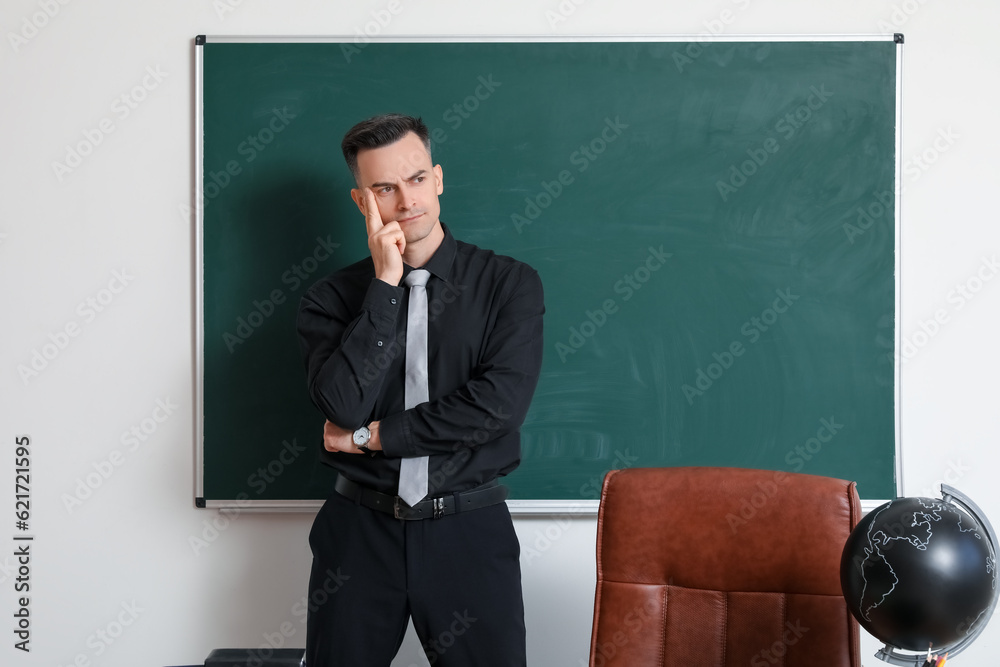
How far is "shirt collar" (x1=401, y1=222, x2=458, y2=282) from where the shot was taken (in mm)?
1941

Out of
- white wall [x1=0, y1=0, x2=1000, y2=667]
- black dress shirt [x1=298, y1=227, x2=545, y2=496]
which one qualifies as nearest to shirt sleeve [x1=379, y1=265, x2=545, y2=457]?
black dress shirt [x1=298, y1=227, x2=545, y2=496]

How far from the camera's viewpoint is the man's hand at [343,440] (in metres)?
1.81

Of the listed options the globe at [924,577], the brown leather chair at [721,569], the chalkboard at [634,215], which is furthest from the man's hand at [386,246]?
the globe at [924,577]

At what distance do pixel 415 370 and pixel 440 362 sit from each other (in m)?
0.07

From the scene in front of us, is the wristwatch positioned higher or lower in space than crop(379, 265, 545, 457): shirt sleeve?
lower

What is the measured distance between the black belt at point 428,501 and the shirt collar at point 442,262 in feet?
1.83

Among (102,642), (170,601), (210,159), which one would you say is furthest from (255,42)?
(102,642)

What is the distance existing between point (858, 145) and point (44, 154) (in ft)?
8.51

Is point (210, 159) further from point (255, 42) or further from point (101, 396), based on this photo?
point (101, 396)

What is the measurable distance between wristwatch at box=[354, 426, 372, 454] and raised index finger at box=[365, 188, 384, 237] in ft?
1.65

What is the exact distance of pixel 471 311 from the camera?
6.29ft

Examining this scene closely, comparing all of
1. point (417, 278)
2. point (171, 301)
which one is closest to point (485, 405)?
point (417, 278)

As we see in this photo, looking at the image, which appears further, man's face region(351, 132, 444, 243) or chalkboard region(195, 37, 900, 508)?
chalkboard region(195, 37, 900, 508)

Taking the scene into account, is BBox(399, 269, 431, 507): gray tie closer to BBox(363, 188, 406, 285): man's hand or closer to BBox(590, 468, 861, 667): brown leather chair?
BBox(363, 188, 406, 285): man's hand
